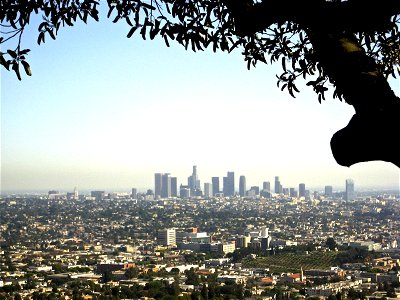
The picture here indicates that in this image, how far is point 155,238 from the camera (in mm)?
51656

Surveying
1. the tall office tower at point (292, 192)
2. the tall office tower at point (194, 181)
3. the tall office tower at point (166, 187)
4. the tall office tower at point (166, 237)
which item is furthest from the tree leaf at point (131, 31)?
the tall office tower at point (194, 181)

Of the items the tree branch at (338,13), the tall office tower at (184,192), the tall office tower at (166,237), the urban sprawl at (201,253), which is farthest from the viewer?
the tall office tower at (184,192)

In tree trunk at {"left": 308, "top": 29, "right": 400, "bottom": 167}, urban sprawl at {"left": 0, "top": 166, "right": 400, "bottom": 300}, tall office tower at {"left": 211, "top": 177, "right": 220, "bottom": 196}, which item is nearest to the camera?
tree trunk at {"left": 308, "top": 29, "right": 400, "bottom": 167}

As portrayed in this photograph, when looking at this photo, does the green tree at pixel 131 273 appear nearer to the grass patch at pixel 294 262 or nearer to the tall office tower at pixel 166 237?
the grass patch at pixel 294 262

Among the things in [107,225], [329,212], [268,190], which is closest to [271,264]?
[107,225]

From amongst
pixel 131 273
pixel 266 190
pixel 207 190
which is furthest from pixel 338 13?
pixel 266 190

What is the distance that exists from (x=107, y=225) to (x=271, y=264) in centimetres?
2812

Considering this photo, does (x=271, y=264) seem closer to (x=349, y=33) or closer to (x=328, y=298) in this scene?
(x=328, y=298)

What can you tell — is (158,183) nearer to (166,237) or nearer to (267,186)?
(267,186)

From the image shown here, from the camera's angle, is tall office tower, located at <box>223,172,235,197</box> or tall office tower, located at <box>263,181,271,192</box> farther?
tall office tower, located at <box>263,181,271,192</box>

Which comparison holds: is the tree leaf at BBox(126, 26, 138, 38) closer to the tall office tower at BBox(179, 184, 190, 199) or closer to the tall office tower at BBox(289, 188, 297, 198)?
the tall office tower at BBox(289, 188, 297, 198)

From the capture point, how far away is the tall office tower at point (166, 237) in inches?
1913

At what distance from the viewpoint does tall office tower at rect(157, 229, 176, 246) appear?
48.6m

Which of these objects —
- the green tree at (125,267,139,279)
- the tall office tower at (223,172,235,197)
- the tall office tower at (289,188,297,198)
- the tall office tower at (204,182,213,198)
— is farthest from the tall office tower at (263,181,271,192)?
the green tree at (125,267,139,279)
